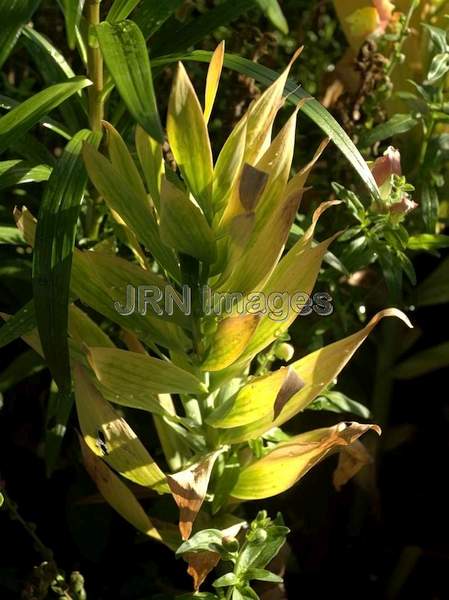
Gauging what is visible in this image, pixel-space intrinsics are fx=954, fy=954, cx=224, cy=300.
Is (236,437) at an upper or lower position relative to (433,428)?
upper

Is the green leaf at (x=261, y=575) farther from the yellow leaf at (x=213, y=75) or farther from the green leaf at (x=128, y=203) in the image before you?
the yellow leaf at (x=213, y=75)

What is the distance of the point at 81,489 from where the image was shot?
3.66 feet

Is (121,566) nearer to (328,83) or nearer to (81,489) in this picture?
(81,489)

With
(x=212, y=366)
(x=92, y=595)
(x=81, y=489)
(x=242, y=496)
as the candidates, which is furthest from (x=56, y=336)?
(x=92, y=595)

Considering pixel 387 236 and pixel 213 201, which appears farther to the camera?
pixel 387 236

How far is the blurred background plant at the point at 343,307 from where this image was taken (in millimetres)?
981

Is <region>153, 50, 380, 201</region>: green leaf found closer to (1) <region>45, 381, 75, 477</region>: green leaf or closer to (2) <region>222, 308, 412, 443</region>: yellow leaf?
(2) <region>222, 308, 412, 443</region>: yellow leaf

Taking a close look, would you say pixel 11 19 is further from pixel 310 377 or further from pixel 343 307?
pixel 343 307

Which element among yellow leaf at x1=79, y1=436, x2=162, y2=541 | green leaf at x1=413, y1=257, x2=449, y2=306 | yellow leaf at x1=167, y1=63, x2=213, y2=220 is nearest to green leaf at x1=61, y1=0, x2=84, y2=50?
yellow leaf at x1=167, y1=63, x2=213, y2=220

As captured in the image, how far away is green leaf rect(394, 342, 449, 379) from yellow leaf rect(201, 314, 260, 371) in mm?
488

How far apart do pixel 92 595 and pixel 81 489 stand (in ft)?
0.47

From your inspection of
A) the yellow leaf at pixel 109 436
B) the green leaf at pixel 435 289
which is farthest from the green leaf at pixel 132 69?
the green leaf at pixel 435 289

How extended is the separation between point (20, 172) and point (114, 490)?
0.29 m

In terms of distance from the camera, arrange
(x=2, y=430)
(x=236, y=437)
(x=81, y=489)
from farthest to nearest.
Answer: (x=2, y=430) < (x=81, y=489) < (x=236, y=437)
